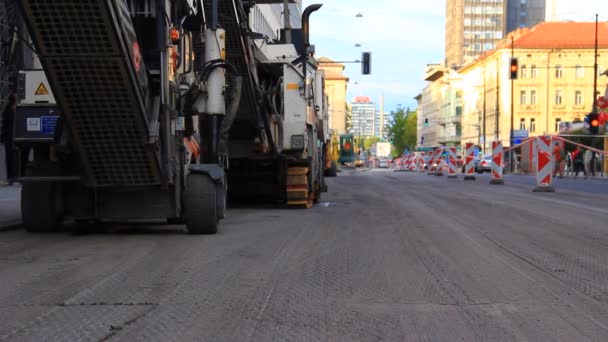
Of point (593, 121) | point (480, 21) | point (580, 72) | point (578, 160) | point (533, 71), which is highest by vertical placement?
point (480, 21)

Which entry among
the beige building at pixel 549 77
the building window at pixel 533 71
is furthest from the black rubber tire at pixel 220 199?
the building window at pixel 533 71

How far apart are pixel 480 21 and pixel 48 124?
16467cm

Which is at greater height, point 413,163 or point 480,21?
point 480,21

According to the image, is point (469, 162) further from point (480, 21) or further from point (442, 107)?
point (480, 21)

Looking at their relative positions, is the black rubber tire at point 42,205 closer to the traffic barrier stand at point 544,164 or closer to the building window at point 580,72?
the traffic barrier stand at point 544,164

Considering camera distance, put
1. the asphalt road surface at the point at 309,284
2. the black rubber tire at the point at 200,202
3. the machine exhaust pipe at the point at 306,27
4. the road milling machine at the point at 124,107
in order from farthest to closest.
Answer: the machine exhaust pipe at the point at 306,27 < the black rubber tire at the point at 200,202 < the road milling machine at the point at 124,107 < the asphalt road surface at the point at 309,284

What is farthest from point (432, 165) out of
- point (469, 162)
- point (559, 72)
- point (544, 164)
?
point (559, 72)

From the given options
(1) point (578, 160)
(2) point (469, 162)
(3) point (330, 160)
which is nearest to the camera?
(2) point (469, 162)

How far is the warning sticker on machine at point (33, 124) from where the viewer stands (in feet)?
31.7

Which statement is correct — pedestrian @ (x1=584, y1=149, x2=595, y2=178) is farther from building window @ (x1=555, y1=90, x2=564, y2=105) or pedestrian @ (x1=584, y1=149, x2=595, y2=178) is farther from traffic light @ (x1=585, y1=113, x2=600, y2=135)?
building window @ (x1=555, y1=90, x2=564, y2=105)

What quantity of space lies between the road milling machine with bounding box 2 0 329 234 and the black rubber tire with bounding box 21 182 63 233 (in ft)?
0.05

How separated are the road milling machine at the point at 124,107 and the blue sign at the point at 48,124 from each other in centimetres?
1

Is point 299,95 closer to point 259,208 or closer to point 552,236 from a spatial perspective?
point 259,208

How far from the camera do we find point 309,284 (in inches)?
262
